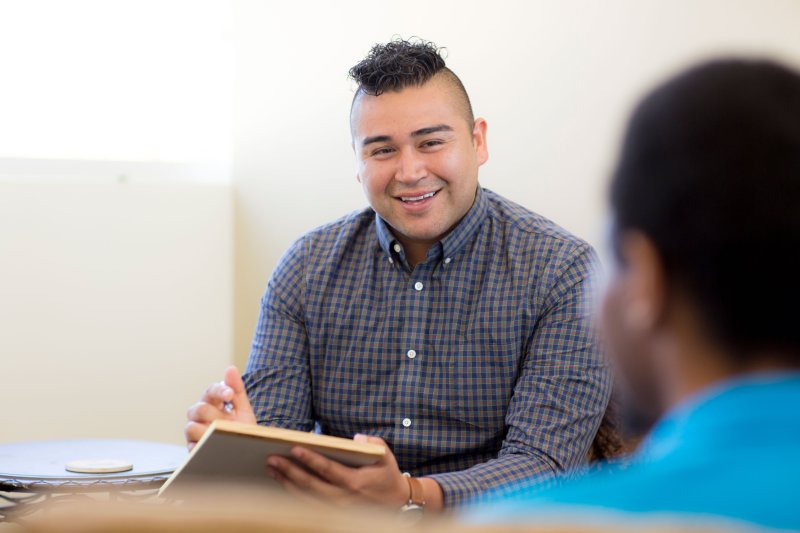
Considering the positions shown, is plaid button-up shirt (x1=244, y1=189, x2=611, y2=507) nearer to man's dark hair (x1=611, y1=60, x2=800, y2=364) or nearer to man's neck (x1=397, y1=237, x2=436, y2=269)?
man's neck (x1=397, y1=237, x2=436, y2=269)

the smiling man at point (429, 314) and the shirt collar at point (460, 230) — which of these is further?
the shirt collar at point (460, 230)

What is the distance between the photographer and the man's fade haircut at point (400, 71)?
2338mm

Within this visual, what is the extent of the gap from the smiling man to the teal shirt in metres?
1.49

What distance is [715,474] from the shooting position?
0.54 meters

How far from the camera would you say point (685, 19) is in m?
2.87

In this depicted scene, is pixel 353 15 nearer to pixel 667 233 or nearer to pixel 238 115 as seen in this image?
pixel 238 115

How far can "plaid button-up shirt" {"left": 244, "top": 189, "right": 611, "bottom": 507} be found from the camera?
215 centimetres

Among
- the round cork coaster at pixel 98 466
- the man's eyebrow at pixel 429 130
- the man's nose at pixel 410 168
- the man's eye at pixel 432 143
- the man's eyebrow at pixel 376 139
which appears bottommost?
the round cork coaster at pixel 98 466

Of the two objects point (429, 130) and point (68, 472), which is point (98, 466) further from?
point (429, 130)

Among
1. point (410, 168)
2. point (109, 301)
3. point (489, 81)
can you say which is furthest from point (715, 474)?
point (109, 301)

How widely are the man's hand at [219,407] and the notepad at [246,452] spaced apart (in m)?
0.28

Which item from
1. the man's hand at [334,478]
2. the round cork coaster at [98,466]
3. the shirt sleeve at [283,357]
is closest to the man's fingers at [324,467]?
the man's hand at [334,478]

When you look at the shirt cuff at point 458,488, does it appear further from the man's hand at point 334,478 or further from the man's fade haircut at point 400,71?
the man's fade haircut at point 400,71

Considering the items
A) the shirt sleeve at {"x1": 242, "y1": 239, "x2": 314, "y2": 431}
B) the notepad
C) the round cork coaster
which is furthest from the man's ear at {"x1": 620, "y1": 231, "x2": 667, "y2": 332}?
the round cork coaster
